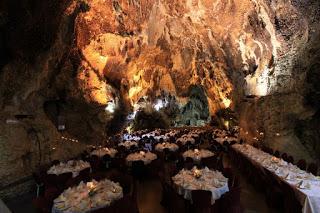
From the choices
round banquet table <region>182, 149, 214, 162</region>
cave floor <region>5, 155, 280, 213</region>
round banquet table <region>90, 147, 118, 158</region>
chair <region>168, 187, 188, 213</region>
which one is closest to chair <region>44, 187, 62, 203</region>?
cave floor <region>5, 155, 280, 213</region>

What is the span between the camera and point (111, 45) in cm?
1583

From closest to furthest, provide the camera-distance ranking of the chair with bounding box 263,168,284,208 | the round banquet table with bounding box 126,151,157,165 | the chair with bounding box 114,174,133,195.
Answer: the chair with bounding box 114,174,133,195
the chair with bounding box 263,168,284,208
the round banquet table with bounding box 126,151,157,165

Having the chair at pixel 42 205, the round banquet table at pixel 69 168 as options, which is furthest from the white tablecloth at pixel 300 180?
the round banquet table at pixel 69 168

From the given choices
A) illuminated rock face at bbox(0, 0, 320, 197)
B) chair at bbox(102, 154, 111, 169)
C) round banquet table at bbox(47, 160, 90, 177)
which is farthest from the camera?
chair at bbox(102, 154, 111, 169)

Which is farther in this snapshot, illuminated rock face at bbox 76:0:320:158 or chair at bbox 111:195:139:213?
illuminated rock face at bbox 76:0:320:158

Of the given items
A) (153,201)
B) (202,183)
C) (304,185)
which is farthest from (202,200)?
(153,201)

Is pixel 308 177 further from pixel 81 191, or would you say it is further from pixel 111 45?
pixel 111 45

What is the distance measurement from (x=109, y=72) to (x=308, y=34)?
11.3 m

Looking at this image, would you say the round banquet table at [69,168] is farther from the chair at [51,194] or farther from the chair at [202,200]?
the chair at [202,200]

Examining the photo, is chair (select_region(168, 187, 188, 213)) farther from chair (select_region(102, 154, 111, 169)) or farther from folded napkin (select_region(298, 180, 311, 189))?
chair (select_region(102, 154, 111, 169))

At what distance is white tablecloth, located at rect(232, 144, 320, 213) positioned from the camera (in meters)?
4.89

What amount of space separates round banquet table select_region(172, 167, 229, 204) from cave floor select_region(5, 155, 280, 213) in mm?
962

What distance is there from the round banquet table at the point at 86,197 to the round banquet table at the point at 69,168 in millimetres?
2435

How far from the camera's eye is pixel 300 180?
18.9 feet
